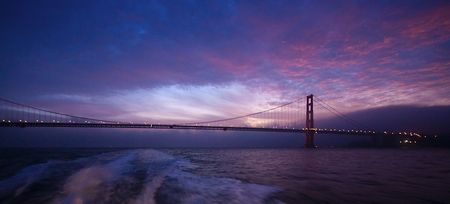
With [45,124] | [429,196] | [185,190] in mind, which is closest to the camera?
[429,196]

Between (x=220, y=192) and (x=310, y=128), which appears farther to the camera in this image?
(x=310, y=128)

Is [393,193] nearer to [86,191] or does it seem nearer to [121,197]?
[121,197]

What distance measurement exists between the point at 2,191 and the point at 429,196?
1302 cm

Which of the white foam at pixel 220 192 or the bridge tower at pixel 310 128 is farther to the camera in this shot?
the bridge tower at pixel 310 128

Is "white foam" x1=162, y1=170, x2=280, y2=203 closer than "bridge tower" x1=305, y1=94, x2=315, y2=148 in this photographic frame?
Yes

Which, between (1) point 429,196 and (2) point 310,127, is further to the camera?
(2) point 310,127

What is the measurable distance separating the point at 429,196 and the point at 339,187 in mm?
2670

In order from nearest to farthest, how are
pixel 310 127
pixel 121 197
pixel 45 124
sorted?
pixel 121 197
pixel 45 124
pixel 310 127

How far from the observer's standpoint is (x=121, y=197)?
8.24 m

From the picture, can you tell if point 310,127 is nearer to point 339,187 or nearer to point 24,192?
point 339,187

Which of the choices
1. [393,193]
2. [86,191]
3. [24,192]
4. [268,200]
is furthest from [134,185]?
[393,193]

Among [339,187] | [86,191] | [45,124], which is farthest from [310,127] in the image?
[86,191]

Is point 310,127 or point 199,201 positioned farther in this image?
point 310,127

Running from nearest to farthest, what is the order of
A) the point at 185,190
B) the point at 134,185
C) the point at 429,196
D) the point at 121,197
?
1. the point at 121,197
2. the point at 429,196
3. the point at 185,190
4. the point at 134,185
